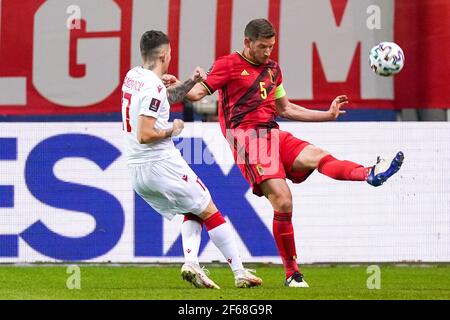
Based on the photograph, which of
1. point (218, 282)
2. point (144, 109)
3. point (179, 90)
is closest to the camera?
point (144, 109)

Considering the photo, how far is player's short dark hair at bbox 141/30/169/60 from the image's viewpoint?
26.8 feet

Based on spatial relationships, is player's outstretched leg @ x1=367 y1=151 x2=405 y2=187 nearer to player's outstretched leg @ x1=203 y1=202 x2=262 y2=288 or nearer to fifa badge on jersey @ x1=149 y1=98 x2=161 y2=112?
player's outstretched leg @ x1=203 y1=202 x2=262 y2=288

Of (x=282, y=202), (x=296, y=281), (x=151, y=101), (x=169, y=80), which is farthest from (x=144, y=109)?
(x=296, y=281)

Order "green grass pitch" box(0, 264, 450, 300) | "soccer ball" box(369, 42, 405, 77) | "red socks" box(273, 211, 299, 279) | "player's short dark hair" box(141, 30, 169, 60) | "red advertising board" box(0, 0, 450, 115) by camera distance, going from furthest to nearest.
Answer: "red advertising board" box(0, 0, 450, 115), "soccer ball" box(369, 42, 405, 77), "red socks" box(273, 211, 299, 279), "player's short dark hair" box(141, 30, 169, 60), "green grass pitch" box(0, 264, 450, 300)

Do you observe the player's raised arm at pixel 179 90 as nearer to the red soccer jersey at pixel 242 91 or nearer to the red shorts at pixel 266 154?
the red soccer jersey at pixel 242 91

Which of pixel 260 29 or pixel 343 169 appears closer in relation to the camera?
pixel 343 169

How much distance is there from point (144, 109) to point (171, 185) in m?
0.63

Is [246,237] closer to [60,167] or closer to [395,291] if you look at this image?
[60,167]

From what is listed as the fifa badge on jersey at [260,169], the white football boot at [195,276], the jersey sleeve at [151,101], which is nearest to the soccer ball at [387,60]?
the fifa badge on jersey at [260,169]

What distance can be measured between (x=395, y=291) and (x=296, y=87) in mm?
4118

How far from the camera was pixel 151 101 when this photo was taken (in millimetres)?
8016

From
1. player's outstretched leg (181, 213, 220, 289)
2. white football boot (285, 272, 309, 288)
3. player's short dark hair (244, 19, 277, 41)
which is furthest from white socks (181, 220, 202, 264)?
player's short dark hair (244, 19, 277, 41)

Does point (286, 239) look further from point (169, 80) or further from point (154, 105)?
point (154, 105)

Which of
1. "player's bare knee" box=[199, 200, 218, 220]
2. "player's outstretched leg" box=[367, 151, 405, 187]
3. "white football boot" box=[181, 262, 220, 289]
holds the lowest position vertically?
"white football boot" box=[181, 262, 220, 289]
